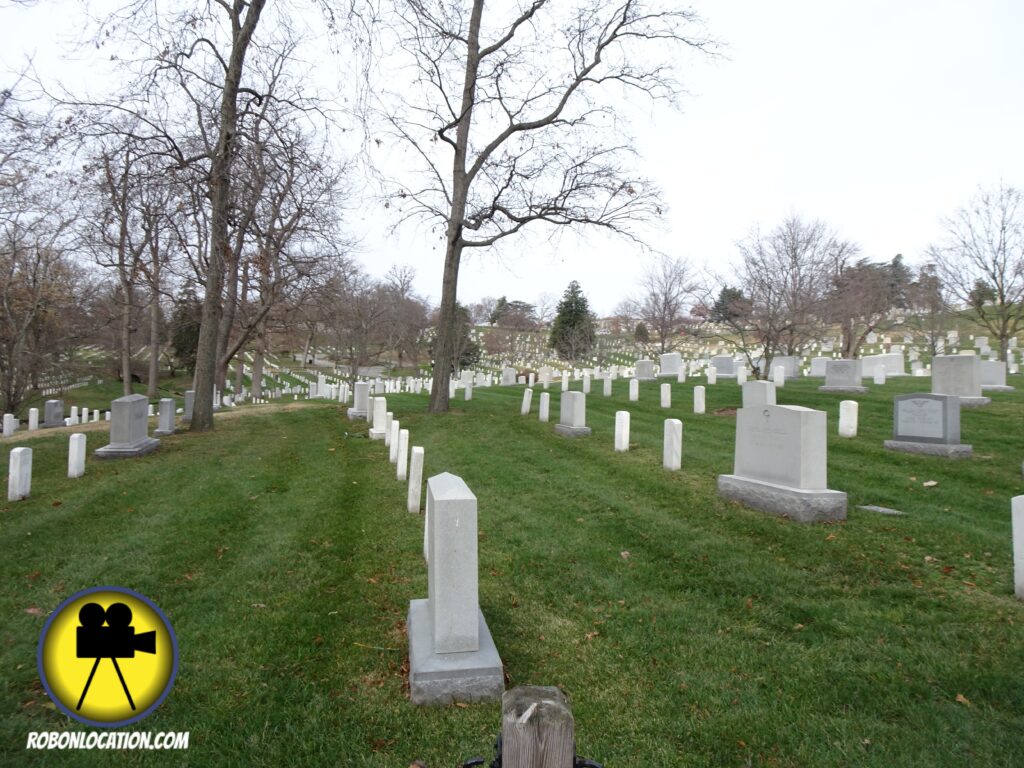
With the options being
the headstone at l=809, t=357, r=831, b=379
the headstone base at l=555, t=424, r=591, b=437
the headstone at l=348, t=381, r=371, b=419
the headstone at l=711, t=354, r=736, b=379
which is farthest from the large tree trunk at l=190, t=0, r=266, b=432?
the headstone at l=809, t=357, r=831, b=379

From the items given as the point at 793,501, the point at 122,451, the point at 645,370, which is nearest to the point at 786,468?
the point at 793,501

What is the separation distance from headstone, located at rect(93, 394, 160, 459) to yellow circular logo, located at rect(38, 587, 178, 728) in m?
10.6

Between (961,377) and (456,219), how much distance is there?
15.8 m

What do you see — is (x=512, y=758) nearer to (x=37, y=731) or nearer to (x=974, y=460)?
(x=37, y=731)

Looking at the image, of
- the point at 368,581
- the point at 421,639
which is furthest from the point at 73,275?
the point at 421,639

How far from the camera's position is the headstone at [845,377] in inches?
765

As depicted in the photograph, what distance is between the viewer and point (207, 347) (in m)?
14.8

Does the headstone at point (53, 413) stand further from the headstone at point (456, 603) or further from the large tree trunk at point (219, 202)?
the headstone at point (456, 603)

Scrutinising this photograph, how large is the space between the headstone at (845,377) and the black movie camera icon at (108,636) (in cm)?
2134

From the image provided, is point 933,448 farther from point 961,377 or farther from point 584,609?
point 584,609

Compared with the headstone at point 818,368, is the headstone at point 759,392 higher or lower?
lower

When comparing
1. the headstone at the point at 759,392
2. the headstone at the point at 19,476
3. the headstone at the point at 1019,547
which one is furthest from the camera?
the headstone at the point at 759,392

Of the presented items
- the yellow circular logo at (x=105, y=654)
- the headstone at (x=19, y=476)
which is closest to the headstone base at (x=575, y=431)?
the headstone at (x=19, y=476)

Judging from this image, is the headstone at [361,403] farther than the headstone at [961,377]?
Yes
